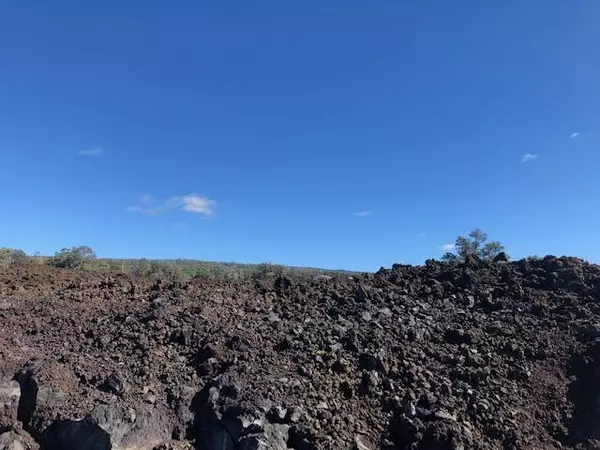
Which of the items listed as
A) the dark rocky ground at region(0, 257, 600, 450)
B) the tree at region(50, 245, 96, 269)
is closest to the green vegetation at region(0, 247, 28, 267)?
the tree at region(50, 245, 96, 269)

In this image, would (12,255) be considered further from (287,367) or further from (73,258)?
(287,367)

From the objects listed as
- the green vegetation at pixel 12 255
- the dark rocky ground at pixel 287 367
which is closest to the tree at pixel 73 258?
the green vegetation at pixel 12 255

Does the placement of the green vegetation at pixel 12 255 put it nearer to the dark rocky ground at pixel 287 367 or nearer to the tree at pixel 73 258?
the tree at pixel 73 258

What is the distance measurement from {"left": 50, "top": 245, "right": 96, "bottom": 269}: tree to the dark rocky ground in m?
4.14

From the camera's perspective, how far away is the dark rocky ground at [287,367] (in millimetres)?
5578

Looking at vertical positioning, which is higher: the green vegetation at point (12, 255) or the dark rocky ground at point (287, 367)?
the green vegetation at point (12, 255)

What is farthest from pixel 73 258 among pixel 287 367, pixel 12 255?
pixel 287 367

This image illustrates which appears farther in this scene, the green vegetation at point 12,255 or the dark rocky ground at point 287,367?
the green vegetation at point 12,255

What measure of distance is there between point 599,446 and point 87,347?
5966 millimetres

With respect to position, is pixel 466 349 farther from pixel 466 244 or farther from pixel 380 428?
pixel 466 244

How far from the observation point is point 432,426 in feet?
19.1

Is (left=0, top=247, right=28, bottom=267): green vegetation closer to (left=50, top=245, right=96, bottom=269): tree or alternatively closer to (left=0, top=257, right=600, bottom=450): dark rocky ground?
(left=50, top=245, right=96, bottom=269): tree

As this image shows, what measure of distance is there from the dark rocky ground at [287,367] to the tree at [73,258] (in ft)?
13.6

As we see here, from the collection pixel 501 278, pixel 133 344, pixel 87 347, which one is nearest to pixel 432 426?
pixel 133 344
